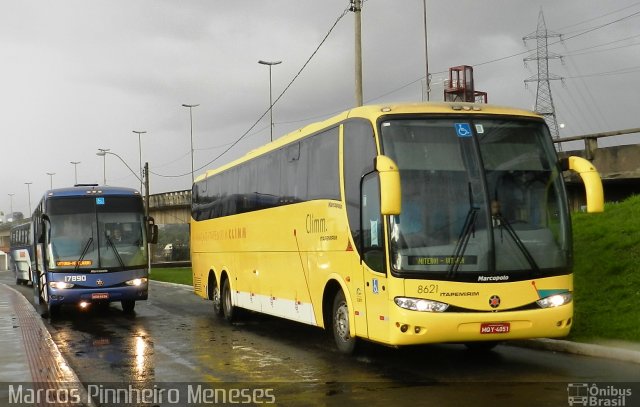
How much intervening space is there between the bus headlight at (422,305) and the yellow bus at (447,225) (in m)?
0.01

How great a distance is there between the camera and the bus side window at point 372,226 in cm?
1021

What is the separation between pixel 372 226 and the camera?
10.5 metres

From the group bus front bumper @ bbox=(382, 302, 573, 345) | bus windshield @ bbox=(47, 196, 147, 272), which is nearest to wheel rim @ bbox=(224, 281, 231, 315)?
bus windshield @ bbox=(47, 196, 147, 272)

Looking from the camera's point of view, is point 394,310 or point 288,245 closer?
point 394,310

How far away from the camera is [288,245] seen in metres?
14.1

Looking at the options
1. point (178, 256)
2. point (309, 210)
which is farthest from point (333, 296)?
point (178, 256)

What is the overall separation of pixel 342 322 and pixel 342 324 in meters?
0.03

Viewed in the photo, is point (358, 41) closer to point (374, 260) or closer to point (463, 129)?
point (463, 129)

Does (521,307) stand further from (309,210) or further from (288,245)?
(288,245)

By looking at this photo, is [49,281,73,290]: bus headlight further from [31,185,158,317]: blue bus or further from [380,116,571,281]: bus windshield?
[380,116,571,281]: bus windshield

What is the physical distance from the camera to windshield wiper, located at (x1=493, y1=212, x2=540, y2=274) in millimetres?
9953

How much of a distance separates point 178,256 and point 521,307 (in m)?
69.9

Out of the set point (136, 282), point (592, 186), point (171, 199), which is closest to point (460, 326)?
point (592, 186)

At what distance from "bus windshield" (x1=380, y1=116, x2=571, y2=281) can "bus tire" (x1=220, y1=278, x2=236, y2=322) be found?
9.11 metres
